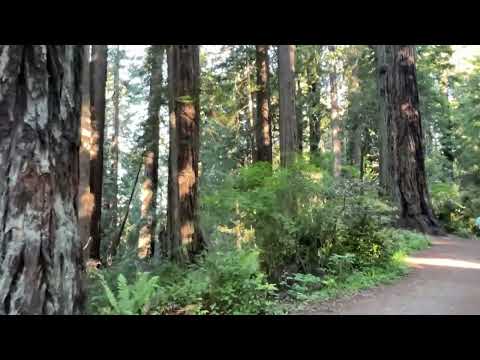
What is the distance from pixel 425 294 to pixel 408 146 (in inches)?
352

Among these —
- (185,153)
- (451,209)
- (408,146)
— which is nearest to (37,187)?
(185,153)

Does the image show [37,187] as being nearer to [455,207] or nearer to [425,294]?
[425,294]

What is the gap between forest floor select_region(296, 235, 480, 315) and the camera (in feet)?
20.8

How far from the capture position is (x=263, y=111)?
20297 millimetres

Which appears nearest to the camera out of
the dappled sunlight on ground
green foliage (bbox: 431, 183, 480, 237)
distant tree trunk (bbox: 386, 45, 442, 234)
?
the dappled sunlight on ground

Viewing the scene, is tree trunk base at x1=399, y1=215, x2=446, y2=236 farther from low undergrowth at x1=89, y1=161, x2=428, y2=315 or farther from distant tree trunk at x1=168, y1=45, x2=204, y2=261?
distant tree trunk at x1=168, y1=45, x2=204, y2=261

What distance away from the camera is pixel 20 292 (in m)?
1.93

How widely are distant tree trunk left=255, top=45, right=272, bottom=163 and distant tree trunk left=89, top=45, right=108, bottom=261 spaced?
6894 millimetres

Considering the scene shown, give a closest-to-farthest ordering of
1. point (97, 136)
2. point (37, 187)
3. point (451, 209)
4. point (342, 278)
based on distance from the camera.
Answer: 1. point (37, 187)
2. point (342, 278)
3. point (97, 136)
4. point (451, 209)

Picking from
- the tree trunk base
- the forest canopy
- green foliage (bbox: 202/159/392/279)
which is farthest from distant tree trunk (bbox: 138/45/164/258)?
green foliage (bbox: 202/159/392/279)

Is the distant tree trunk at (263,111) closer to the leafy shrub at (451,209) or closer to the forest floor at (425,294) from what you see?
the leafy shrub at (451,209)

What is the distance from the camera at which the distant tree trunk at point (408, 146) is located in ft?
49.4

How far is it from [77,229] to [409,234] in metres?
12.5

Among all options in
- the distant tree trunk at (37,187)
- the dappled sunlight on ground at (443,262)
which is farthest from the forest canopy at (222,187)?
the dappled sunlight on ground at (443,262)
